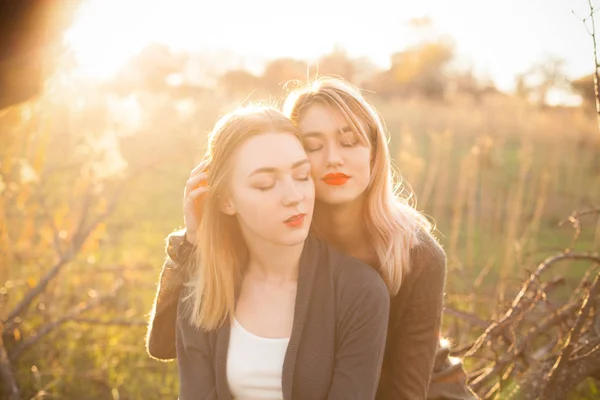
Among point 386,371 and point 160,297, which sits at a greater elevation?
point 160,297

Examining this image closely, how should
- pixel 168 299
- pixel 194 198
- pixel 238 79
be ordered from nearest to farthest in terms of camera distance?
pixel 194 198
pixel 168 299
pixel 238 79

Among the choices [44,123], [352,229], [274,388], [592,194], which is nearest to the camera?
[274,388]

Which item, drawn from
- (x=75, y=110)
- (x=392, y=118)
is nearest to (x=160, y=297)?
(x=75, y=110)

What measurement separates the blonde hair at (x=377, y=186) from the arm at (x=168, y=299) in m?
0.57

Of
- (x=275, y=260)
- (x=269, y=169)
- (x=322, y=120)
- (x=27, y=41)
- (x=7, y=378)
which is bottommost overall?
(x=7, y=378)

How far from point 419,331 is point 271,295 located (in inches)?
22.5

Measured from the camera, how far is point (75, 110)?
423 centimetres

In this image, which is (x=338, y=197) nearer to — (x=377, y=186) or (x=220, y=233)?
(x=377, y=186)

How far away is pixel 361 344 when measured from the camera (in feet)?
6.59

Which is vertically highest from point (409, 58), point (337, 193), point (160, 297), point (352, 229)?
point (409, 58)

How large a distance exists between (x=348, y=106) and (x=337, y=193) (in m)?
0.34

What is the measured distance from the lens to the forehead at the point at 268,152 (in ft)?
6.68

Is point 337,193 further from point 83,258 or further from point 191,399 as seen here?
point 83,258

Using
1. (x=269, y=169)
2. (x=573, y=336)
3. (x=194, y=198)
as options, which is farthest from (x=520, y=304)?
(x=194, y=198)
